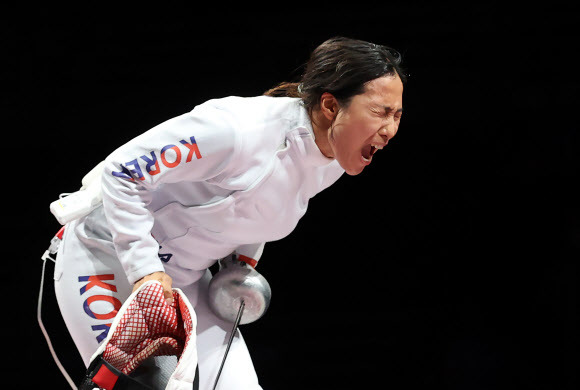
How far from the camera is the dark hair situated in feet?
4.62

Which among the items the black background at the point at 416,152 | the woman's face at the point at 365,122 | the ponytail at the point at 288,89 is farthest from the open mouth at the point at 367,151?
the black background at the point at 416,152

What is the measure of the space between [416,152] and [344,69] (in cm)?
Result: 77

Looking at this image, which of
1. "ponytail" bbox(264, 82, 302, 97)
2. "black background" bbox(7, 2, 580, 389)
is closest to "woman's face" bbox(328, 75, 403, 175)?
"ponytail" bbox(264, 82, 302, 97)

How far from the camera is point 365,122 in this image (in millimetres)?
1397

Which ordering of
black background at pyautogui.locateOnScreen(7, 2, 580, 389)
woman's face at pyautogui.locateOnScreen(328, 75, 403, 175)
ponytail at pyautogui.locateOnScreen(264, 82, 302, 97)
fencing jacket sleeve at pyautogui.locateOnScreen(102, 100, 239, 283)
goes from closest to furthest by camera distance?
1. fencing jacket sleeve at pyautogui.locateOnScreen(102, 100, 239, 283)
2. woman's face at pyautogui.locateOnScreen(328, 75, 403, 175)
3. ponytail at pyautogui.locateOnScreen(264, 82, 302, 97)
4. black background at pyautogui.locateOnScreen(7, 2, 580, 389)

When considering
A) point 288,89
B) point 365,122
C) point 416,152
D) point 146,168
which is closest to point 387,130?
point 365,122

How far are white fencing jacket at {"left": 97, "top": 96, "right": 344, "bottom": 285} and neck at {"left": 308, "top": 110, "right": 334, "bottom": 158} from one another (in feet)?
0.05

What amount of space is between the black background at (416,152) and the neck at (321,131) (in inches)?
26.5

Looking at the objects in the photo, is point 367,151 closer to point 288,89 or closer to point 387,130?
point 387,130

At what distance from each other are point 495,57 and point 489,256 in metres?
0.56

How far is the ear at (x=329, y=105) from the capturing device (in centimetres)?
143

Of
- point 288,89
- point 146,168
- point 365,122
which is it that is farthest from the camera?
point 288,89

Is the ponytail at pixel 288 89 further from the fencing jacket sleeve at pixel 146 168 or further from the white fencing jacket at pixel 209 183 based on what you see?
the fencing jacket sleeve at pixel 146 168

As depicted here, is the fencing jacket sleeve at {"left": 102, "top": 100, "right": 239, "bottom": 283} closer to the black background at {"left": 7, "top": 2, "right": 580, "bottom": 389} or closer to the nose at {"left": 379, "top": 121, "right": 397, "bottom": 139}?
the nose at {"left": 379, "top": 121, "right": 397, "bottom": 139}
